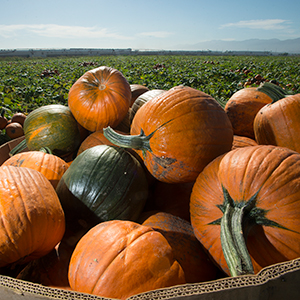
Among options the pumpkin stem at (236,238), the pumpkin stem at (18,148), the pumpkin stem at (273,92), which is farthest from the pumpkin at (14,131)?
the pumpkin stem at (236,238)

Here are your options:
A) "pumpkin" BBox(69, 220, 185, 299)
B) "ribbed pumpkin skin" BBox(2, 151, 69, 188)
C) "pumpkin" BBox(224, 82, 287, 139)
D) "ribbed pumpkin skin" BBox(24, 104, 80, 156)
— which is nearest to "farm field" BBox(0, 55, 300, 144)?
"pumpkin" BBox(224, 82, 287, 139)

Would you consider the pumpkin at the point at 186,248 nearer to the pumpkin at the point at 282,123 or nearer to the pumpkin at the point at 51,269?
the pumpkin at the point at 51,269

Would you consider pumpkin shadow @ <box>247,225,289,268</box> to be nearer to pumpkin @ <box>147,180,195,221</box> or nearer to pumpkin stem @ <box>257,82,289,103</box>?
pumpkin @ <box>147,180,195,221</box>

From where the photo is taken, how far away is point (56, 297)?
0.73 meters

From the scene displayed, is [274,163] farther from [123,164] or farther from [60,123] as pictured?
[60,123]

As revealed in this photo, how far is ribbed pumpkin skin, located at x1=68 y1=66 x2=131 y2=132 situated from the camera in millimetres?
2312

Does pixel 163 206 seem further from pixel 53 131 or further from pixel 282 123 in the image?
pixel 53 131

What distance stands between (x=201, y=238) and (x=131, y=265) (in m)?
0.47

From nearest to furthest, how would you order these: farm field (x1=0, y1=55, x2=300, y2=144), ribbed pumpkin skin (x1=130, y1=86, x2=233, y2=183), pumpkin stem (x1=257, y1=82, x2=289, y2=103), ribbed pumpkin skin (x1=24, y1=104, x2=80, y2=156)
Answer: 1. ribbed pumpkin skin (x1=130, y1=86, x2=233, y2=183)
2. pumpkin stem (x1=257, y1=82, x2=289, y2=103)
3. ribbed pumpkin skin (x1=24, y1=104, x2=80, y2=156)
4. farm field (x1=0, y1=55, x2=300, y2=144)

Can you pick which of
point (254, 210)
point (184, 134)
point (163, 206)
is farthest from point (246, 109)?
point (254, 210)

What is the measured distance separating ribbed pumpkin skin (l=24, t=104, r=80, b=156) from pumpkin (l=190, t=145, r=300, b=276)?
1813 millimetres

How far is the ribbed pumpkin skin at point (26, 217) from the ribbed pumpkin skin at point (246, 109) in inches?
71.3

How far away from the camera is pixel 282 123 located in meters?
1.70

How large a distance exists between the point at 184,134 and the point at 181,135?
0.07 feet
